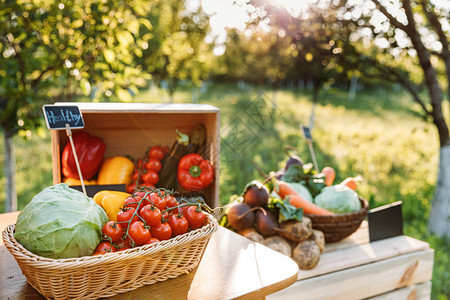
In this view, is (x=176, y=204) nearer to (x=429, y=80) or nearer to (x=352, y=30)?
(x=352, y=30)

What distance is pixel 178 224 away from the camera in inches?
44.8

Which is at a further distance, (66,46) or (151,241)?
(66,46)

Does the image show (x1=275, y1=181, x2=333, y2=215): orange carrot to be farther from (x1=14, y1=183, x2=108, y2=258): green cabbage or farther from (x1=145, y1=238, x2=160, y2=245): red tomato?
(x1=14, y1=183, x2=108, y2=258): green cabbage

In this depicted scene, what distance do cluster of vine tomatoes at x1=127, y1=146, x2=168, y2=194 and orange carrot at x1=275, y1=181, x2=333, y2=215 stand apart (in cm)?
64

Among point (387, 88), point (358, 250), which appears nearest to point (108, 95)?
point (358, 250)

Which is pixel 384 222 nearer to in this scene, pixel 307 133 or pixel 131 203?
pixel 307 133

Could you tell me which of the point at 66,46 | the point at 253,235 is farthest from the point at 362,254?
the point at 66,46

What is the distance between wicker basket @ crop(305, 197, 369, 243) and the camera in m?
1.99

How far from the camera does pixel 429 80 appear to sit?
3.25 metres

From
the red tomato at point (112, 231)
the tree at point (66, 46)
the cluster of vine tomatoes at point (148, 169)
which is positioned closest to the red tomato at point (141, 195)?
the red tomato at point (112, 231)

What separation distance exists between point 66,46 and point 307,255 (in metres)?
1.99

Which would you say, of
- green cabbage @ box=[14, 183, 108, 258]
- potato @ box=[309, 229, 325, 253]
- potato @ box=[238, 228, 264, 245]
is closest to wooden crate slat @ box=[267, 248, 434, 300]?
potato @ box=[309, 229, 325, 253]

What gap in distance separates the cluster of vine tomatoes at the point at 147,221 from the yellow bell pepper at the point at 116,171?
68 centimetres

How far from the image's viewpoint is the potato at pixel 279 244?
5.91 feet
